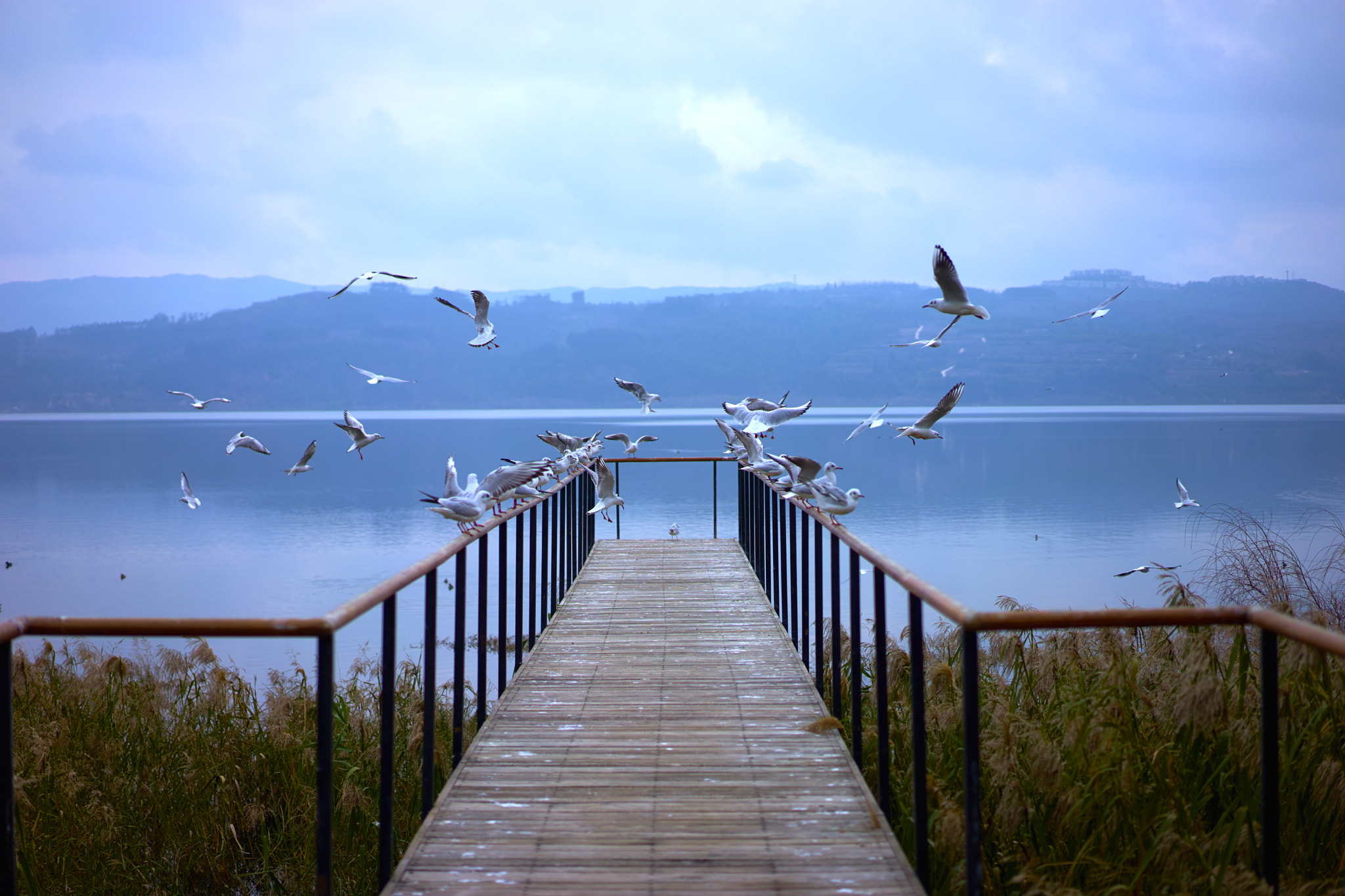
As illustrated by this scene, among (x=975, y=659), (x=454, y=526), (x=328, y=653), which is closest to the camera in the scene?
(x=975, y=659)

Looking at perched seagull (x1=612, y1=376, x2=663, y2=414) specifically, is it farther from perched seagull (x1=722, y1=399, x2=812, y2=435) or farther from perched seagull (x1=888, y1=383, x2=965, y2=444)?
perched seagull (x1=888, y1=383, x2=965, y2=444)

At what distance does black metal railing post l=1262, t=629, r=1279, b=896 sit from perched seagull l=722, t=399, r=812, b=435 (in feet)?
15.0

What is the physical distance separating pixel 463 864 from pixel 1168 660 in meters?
3.96

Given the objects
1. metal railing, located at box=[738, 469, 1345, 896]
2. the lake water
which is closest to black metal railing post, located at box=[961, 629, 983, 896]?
metal railing, located at box=[738, 469, 1345, 896]

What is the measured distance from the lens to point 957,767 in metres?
4.27

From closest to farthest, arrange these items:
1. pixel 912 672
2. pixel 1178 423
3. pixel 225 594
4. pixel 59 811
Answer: pixel 912 672 < pixel 59 811 < pixel 225 594 < pixel 1178 423

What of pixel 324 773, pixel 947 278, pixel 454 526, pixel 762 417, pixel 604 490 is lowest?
pixel 454 526

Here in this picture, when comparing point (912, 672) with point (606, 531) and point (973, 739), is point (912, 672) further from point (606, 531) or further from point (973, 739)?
point (606, 531)

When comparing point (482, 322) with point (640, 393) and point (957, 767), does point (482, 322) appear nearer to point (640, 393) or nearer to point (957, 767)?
point (640, 393)

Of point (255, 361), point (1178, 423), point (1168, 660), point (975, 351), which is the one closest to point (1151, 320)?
point (975, 351)

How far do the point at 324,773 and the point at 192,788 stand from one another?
3.50 m

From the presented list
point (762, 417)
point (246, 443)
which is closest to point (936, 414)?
point (762, 417)

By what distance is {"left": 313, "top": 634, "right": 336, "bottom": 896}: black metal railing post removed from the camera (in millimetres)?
2416

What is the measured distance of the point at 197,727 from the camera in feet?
19.3
